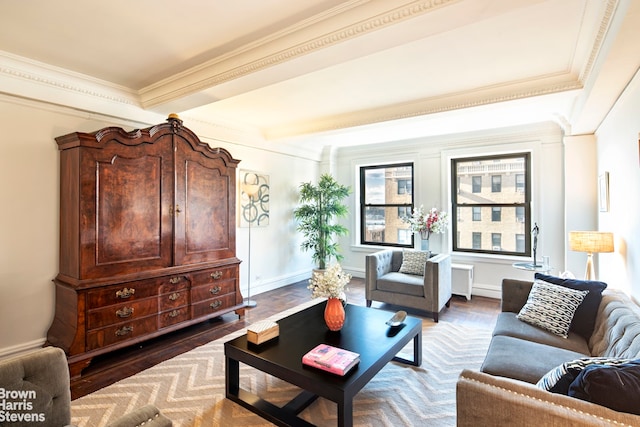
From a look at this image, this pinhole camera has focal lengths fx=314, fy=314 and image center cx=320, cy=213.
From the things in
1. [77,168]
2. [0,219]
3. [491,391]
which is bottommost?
[491,391]

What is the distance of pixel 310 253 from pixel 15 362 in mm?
4865

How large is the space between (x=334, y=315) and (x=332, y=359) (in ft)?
1.62

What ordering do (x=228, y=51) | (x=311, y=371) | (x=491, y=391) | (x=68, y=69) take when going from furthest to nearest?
(x=68, y=69) < (x=228, y=51) < (x=311, y=371) < (x=491, y=391)

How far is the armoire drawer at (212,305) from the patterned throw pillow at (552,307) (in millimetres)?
2944

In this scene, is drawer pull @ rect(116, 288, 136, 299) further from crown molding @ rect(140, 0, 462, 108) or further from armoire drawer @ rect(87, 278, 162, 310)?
crown molding @ rect(140, 0, 462, 108)

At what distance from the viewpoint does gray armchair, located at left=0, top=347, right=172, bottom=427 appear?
1222 mm

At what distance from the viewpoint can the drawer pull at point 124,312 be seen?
2.79 meters

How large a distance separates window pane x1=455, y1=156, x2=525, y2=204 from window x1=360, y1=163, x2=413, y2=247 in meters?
0.87

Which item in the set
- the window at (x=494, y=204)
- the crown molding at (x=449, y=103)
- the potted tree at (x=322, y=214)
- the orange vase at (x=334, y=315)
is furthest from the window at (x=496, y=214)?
the orange vase at (x=334, y=315)

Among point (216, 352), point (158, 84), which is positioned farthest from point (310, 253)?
point (158, 84)

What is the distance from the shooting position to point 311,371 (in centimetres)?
181

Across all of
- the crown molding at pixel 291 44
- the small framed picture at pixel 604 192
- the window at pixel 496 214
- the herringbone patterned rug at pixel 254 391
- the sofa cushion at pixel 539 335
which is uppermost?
the crown molding at pixel 291 44

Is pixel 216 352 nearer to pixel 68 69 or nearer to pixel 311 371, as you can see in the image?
pixel 311 371

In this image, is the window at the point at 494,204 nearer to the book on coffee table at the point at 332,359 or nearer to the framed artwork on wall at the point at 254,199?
the framed artwork on wall at the point at 254,199
